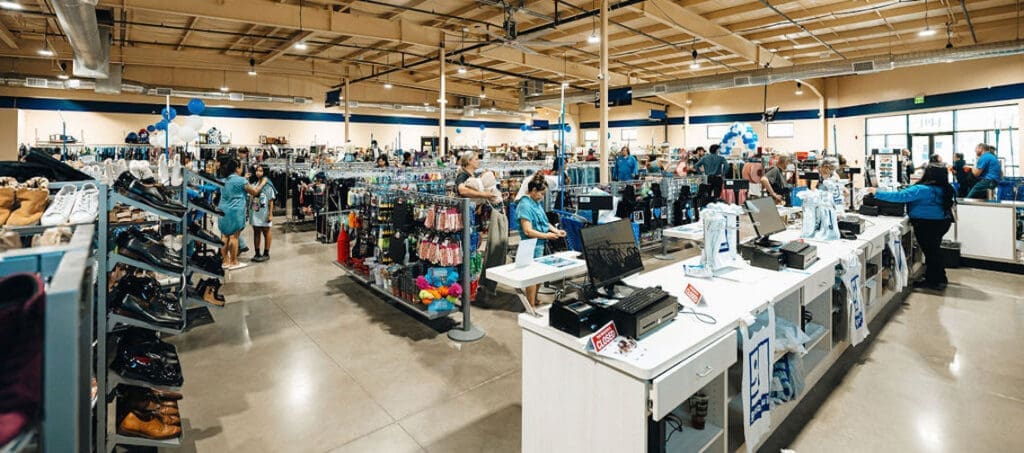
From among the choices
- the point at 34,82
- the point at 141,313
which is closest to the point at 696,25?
the point at 141,313

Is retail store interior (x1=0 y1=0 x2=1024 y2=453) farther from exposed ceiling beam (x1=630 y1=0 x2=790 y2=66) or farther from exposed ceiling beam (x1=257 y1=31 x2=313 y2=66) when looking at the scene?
exposed ceiling beam (x1=257 y1=31 x2=313 y2=66)

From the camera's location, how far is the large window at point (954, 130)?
1292 centimetres

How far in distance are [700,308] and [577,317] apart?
0.77 metres

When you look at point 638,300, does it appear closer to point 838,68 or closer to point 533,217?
point 533,217

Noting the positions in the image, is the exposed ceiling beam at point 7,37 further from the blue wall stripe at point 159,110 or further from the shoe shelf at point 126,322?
the shoe shelf at point 126,322

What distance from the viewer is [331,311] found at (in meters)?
5.16

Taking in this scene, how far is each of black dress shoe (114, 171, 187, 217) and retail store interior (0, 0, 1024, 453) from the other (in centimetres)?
3

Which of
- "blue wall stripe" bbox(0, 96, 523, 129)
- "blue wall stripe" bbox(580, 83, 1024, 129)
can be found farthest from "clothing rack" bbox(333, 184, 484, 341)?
"blue wall stripe" bbox(580, 83, 1024, 129)

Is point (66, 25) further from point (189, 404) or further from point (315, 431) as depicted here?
point (315, 431)

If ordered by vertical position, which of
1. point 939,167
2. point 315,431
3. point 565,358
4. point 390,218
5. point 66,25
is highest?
point 66,25

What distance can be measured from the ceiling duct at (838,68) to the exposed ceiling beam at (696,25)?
28.7 inches

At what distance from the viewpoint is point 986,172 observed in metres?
8.14

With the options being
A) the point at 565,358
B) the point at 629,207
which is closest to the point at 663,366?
the point at 565,358

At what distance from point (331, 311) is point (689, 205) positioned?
5839 mm
